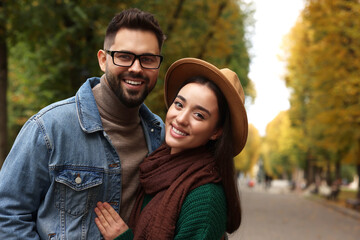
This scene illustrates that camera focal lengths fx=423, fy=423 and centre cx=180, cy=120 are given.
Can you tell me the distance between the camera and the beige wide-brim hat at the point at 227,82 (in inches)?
100

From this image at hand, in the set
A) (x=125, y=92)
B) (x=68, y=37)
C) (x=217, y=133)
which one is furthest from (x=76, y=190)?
(x=68, y=37)

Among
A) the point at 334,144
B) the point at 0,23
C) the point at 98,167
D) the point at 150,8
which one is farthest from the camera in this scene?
the point at 334,144

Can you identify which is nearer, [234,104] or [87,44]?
[234,104]

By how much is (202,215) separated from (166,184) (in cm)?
31

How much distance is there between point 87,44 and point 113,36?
21.8ft

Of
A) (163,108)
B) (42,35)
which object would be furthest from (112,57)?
(163,108)

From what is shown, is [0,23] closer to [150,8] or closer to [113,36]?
[150,8]

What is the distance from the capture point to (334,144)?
19062 mm

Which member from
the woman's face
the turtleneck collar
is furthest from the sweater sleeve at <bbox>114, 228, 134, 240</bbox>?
the turtleneck collar

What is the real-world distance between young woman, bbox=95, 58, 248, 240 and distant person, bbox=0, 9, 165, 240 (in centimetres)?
11

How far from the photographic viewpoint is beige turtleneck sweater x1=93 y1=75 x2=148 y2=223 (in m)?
2.64

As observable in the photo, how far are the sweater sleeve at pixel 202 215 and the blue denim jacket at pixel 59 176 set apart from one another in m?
0.48

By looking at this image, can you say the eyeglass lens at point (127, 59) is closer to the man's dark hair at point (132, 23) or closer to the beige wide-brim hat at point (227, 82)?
the man's dark hair at point (132, 23)

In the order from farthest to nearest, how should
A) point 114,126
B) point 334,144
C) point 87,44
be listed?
point 334,144 → point 87,44 → point 114,126
